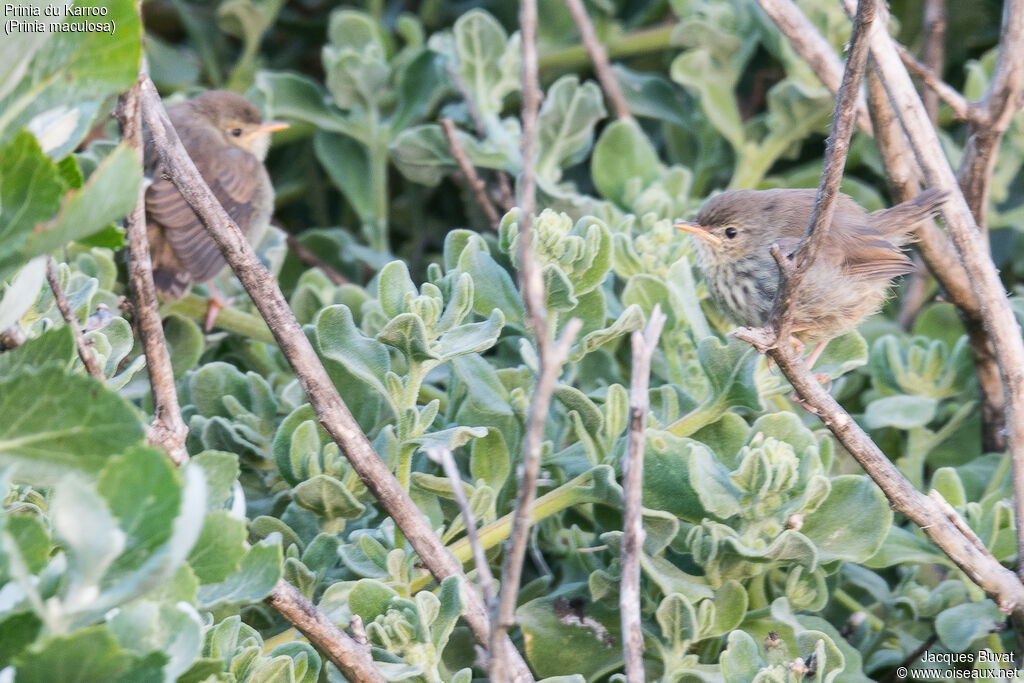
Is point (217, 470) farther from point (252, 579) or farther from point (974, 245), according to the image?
point (974, 245)

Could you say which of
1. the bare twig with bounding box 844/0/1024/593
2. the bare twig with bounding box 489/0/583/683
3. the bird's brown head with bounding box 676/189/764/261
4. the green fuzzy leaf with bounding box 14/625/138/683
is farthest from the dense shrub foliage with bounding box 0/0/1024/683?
the bare twig with bounding box 489/0/583/683

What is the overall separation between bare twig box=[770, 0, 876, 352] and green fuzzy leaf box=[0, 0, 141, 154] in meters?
1.08

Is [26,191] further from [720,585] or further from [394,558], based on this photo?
[720,585]

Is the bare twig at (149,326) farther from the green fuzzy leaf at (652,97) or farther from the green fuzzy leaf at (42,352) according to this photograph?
the green fuzzy leaf at (652,97)

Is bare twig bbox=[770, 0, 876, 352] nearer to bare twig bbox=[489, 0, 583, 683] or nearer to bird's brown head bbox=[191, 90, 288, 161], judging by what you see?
bare twig bbox=[489, 0, 583, 683]

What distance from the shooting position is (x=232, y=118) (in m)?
4.15

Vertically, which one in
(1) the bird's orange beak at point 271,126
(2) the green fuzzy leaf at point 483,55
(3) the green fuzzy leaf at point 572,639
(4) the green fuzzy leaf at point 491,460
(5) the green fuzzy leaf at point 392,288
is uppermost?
(2) the green fuzzy leaf at point 483,55

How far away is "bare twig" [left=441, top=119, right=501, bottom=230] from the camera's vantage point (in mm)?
3055

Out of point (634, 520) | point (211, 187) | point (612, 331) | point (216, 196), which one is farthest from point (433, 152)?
point (634, 520)

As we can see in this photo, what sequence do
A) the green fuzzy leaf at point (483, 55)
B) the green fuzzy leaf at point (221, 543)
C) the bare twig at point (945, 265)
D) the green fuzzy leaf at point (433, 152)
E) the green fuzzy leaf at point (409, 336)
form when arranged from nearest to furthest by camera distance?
the green fuzzy leaf at point (221, 543) < the green fuzzy leaf at point (409, 336) < the bare twig at point (945, 265) < the green fuzzy leaf at point (433, 152) < the green fuzzy leaf at point (483, 55)

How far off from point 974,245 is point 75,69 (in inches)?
72.0

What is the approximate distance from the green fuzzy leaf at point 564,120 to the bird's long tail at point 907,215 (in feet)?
2.94

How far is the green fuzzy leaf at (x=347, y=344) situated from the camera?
2.09 meters

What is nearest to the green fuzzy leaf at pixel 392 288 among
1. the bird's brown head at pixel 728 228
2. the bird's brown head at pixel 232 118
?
the bird's brown head at pixel 728 228
